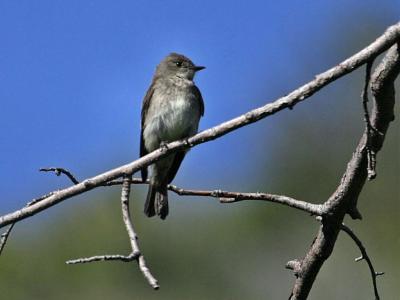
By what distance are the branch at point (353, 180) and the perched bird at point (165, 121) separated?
2824mm

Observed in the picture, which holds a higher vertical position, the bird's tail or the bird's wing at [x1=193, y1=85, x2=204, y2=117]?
the bird's wing at [x1=193, y1=85, x2=204, y2=117]

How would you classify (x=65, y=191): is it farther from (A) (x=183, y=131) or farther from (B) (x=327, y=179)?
(B) (x=327, y=179)

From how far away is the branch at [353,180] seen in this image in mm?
3684

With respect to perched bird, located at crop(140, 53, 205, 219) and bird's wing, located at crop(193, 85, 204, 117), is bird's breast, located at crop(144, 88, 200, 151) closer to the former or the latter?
perched bird, located at crop(140, 53, 205, 219)

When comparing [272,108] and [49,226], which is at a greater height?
[49,226]

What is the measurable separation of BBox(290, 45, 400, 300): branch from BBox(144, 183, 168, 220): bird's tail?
2.83 metres

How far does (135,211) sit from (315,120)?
5228 millimetres

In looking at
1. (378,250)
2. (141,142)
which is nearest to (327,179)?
(378,250)

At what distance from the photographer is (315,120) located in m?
27.1

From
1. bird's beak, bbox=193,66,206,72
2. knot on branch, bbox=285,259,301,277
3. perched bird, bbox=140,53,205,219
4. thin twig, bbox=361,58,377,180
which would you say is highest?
bird's beak, bbox=193,66,206,72

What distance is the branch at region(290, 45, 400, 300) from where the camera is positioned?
3.68m

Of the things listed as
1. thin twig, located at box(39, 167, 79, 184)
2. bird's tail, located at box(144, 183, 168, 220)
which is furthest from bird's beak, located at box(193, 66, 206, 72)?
thin twig, located at box(39, 167, 79, 184)

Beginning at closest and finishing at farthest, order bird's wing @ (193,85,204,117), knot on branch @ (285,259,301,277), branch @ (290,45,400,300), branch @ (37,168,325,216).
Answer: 1. branch @ (290,45,400,300)
2. branch @ (37,168,325,216)
3. knot on branch @ (285,259,301,277)
4. bird's wing @ (193,85,204,117)

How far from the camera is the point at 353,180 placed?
3877mm
